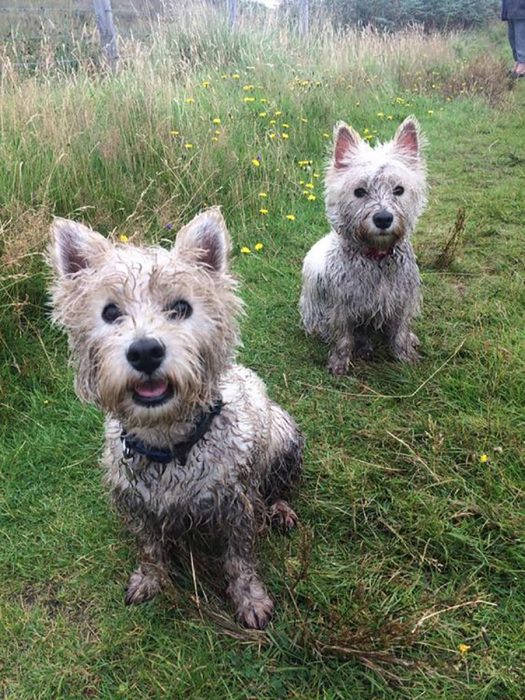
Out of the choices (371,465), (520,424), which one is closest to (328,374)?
(371,465)

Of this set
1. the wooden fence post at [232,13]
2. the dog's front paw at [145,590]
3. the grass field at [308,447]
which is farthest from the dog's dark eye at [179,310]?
the wooden fence post at [232,13]

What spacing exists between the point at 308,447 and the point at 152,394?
178cm

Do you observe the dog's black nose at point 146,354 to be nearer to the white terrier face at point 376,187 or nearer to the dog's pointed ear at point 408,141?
the white terrier face at point 376,187

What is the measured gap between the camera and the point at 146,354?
196 centimetres

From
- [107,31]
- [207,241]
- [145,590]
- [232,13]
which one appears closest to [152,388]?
[207,241]

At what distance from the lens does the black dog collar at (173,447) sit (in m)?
2.37

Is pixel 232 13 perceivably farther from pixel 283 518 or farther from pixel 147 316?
pixel 147 316

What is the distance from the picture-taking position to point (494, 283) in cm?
519

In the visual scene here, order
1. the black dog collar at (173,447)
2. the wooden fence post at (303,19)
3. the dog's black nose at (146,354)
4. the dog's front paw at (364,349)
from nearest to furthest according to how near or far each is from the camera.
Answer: the dog's black nose at (146,354) < the black dog collar at (173,447) < the dog's front paw at (364,349) < the wooden fence post at (303,19)

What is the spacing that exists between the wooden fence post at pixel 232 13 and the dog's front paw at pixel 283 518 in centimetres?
977

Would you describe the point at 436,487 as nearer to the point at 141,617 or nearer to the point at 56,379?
the point at 141,617

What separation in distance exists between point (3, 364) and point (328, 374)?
230 cm

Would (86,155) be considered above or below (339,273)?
above

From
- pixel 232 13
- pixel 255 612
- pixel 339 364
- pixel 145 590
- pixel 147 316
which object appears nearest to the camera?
pixel 147 316
